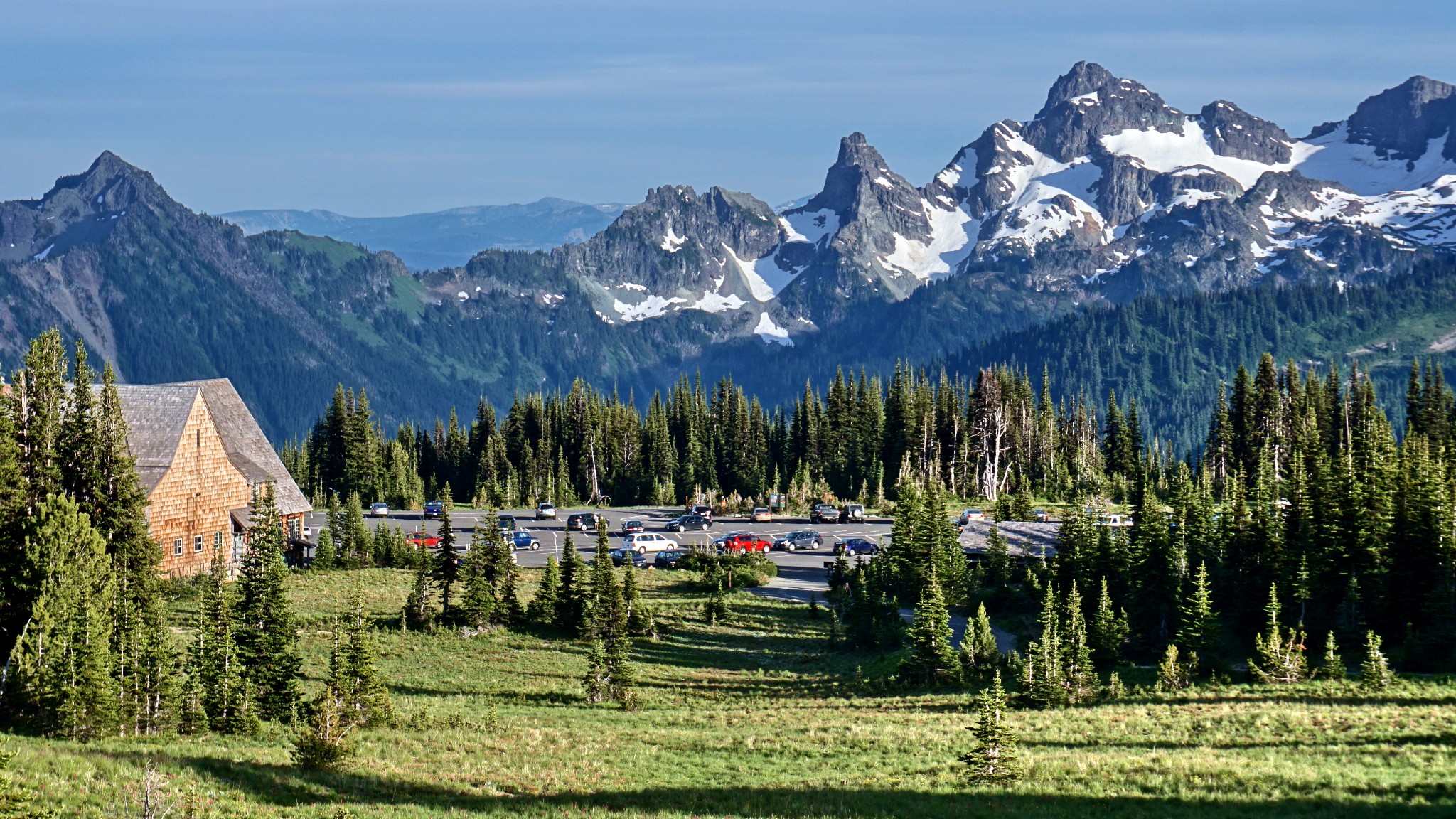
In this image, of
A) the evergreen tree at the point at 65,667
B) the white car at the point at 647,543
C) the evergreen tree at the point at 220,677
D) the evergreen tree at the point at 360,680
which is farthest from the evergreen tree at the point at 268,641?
the white car at the point at 647,543

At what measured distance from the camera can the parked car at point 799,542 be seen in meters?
94.3

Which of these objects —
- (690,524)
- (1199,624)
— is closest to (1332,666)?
(1199,624)

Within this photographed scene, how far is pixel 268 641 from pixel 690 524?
6781cm

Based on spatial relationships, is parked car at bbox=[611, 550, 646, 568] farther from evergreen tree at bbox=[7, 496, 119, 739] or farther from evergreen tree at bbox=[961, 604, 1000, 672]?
evergreen tree at bbox=[7, 496, 119, 739]

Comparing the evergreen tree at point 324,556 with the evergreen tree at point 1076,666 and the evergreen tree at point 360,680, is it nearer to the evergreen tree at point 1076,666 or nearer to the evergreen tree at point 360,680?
the evergreen tree at point 360,680

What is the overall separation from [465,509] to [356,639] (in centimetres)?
8550

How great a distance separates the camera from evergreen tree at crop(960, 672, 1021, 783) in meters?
32.8

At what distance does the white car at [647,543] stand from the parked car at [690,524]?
10948 millimetres

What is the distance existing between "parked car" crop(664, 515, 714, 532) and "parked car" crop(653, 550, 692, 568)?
17636mm

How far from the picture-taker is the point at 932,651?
50.7m

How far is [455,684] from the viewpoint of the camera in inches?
1933

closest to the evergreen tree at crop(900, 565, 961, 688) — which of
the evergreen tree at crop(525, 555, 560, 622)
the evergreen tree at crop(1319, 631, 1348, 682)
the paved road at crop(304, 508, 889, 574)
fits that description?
the evergreen tree at crop(1319, 631, 1348, 682)

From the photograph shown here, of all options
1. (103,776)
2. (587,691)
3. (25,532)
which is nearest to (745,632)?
(587,691)

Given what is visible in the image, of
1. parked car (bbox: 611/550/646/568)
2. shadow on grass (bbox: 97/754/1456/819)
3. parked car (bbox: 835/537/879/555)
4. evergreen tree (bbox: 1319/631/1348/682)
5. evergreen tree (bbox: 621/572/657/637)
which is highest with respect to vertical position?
parked car (bbox: 835/537/879/555)
